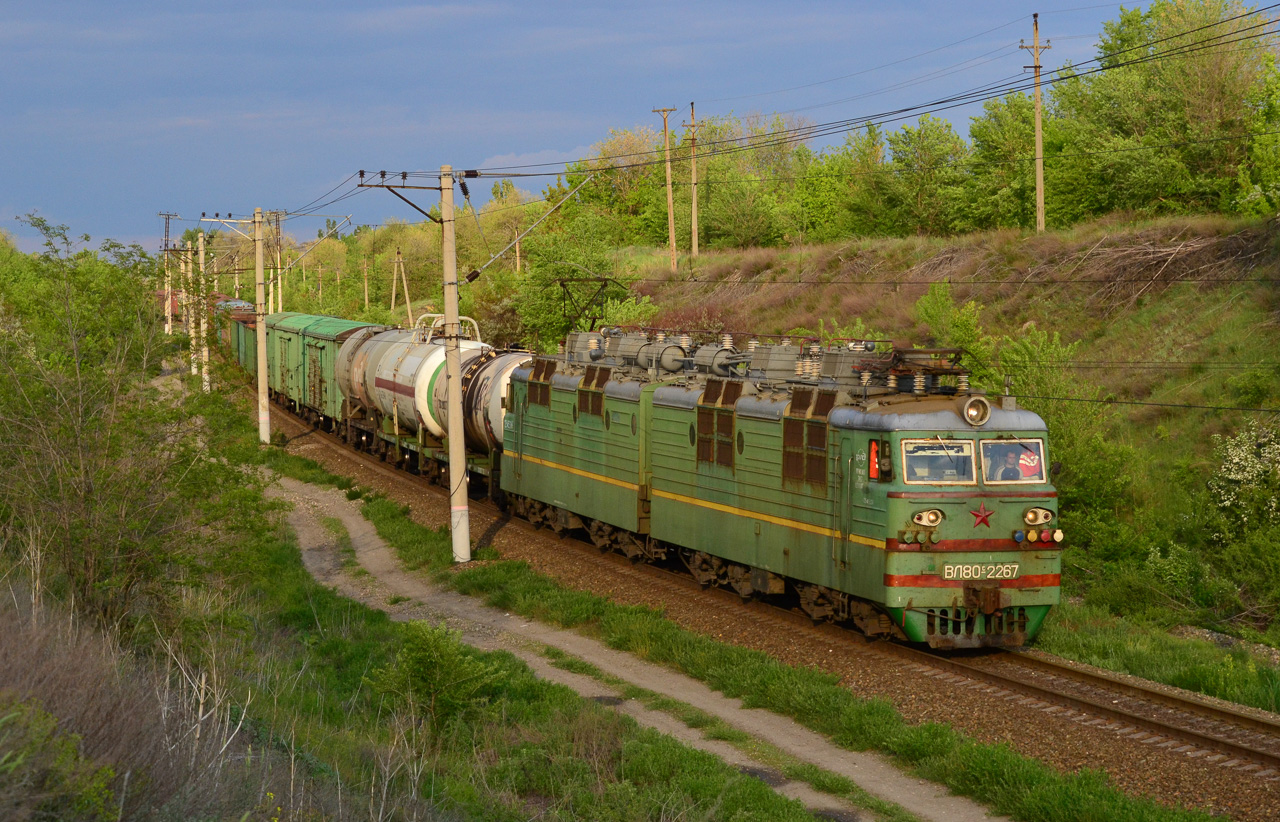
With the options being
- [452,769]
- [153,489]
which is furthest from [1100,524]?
[153,489]

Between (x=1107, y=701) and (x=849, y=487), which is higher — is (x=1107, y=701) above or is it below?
below

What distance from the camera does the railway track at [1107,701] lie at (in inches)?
436

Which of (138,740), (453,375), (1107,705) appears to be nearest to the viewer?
(138,740)

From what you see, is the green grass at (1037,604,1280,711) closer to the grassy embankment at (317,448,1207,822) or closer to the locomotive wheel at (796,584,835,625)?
the locomotive wheel at (796,584,835,625)

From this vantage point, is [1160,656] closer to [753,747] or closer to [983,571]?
[983,571]

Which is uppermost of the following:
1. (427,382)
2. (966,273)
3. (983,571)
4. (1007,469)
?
(966,273)

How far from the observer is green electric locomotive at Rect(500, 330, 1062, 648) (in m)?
13.9

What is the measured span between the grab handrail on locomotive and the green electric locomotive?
0.02 metres

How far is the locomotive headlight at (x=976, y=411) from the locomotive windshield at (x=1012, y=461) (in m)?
0.27

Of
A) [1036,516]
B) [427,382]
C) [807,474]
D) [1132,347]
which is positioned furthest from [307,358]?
[1036,516]

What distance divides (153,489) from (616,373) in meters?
8.94

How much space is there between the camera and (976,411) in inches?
559

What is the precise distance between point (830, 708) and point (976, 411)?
4067 mm

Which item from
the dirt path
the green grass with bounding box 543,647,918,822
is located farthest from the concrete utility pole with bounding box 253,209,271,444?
the green grass with bounding box 543,647,918,822
